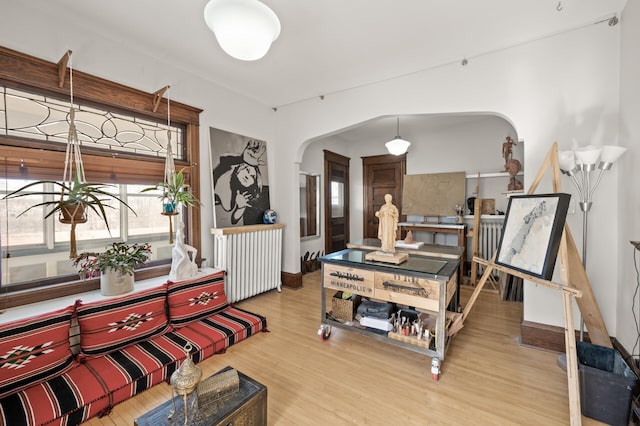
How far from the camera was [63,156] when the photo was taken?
2244 millimetres

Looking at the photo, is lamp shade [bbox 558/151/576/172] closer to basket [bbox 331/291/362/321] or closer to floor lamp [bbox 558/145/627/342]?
floor lamp [bbox 558/145/627/342]

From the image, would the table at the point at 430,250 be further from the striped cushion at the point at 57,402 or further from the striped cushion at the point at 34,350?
the striped cushion at the point at 34,350

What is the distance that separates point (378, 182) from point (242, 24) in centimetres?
472

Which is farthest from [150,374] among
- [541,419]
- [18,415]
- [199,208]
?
[541,419]

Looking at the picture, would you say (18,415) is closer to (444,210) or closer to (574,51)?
(574,51)

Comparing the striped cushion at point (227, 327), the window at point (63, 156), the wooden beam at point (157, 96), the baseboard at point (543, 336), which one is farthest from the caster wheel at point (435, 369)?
the wooden beam at point (157, 96)

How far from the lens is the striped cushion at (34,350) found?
1.68 metres

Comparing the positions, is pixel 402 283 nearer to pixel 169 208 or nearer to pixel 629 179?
pixel 629 179

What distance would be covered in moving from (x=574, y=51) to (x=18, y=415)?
4.74m

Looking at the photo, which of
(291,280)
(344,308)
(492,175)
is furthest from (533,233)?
(291,280)

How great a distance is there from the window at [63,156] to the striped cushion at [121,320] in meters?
0.48

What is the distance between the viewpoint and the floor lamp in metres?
1.89

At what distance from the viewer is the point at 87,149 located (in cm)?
240

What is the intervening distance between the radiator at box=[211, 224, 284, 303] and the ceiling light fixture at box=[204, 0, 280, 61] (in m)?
2.10
